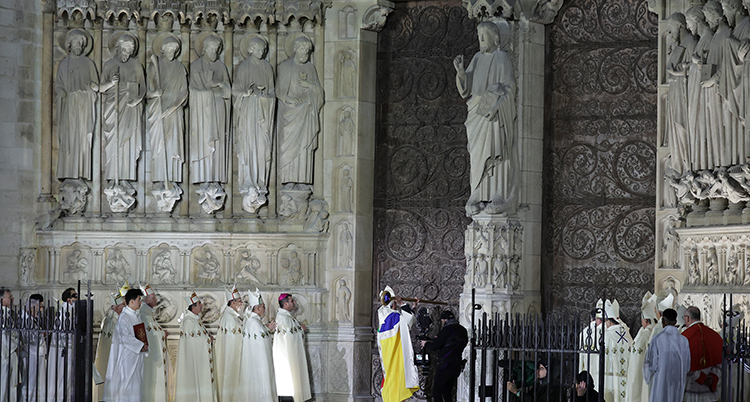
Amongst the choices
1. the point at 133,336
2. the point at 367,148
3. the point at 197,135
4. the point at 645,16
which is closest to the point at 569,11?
the point at 645,16

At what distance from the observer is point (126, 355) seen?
1186 cm

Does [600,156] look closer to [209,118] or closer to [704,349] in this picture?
[704,349]

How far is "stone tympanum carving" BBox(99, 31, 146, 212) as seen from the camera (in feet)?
49.2

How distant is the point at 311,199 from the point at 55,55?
13.2 ft

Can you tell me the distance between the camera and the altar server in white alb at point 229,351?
13719mm

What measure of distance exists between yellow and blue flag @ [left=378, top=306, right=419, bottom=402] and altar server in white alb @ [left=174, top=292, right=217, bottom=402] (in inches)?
84.0

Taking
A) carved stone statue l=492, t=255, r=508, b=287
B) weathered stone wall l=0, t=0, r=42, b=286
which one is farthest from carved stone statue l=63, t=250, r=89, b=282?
carved stone statue l=492, t=255, r=508, b=287

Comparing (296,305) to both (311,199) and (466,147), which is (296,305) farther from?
(466,147)

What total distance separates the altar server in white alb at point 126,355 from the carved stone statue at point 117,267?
3.15 m

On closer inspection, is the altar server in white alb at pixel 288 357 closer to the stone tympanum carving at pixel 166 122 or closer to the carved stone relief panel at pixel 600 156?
the stone tympanum carving at pixel 166 122

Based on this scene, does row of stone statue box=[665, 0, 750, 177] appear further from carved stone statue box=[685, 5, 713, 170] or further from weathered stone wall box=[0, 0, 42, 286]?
weathered stone wall box=[0, 0, 42, 286]

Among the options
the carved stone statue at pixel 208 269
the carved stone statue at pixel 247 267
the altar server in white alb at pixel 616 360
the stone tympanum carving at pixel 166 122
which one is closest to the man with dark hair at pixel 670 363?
the altar server in white alb at pixel 616 360

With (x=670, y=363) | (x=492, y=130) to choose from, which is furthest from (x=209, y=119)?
(x=670, y=363)

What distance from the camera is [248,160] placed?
15.0 m
